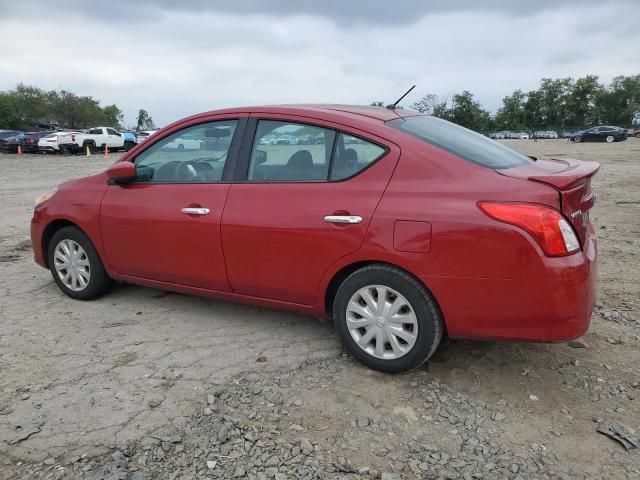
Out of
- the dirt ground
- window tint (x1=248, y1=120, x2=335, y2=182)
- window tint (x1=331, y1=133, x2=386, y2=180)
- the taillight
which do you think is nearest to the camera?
the dirt ground

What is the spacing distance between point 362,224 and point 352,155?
0.48 meters

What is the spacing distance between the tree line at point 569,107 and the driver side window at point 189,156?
235ft

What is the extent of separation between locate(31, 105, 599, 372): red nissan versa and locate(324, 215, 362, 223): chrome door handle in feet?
0.04

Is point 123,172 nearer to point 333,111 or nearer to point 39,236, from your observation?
point 39,236

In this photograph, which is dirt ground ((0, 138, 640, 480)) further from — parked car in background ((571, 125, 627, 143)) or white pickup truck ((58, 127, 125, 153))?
parked car in background ((571, 125, 627, 143))

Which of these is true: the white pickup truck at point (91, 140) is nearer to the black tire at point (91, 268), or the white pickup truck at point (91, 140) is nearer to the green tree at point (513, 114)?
the black tire at point (91, 268)

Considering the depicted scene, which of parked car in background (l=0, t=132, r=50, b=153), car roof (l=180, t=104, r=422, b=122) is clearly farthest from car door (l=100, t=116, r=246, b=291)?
parked car in background (l=0, t=132, r=50, b=153)

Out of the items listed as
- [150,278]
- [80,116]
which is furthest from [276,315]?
[80,116]

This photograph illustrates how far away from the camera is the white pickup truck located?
31.2 m

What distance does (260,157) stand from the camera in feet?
12.1

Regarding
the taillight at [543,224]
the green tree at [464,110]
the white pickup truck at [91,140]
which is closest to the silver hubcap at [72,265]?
the taillight at [543,224]

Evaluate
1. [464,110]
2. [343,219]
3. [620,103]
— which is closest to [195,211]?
[343,219]

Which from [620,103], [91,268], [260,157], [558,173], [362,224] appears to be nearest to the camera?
[558,173]

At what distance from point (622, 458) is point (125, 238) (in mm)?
3550
